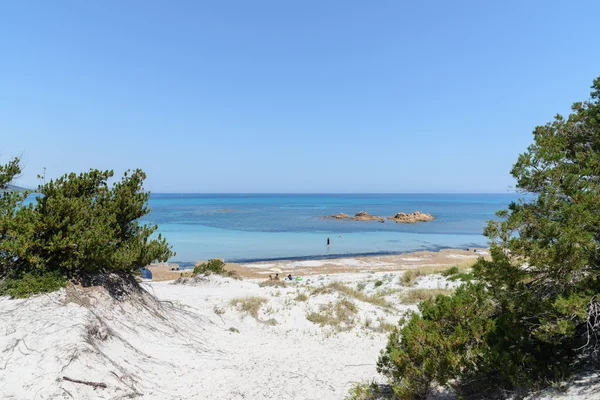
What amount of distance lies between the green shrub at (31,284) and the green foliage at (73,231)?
0.06 metres

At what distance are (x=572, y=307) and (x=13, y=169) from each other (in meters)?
14.8

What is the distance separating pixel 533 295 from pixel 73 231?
10.9m

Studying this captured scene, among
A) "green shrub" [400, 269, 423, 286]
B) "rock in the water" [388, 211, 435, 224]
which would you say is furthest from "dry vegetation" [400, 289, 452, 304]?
"rock in the water" [388, 211, 435, 224]

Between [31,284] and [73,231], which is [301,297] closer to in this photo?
[73,231]

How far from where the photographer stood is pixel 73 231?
10133 mm

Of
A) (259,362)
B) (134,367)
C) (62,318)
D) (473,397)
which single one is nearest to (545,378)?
(473,397)

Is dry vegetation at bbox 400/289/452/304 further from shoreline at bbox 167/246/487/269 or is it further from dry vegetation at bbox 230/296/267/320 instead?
shoreline at bbox 167/246/487/269

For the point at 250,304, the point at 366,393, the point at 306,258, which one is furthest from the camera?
the point at 306,258

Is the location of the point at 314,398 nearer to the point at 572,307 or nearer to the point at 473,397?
the point at 473,397

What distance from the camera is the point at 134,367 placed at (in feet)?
28.7

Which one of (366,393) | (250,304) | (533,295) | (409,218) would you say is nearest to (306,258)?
(250,304)

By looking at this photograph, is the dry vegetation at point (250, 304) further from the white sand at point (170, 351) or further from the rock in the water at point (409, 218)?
the rock in the water at point (409, 218)

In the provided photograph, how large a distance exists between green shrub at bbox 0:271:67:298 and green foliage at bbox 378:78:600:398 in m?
8.72

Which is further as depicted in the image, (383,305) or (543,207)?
(383,305)
